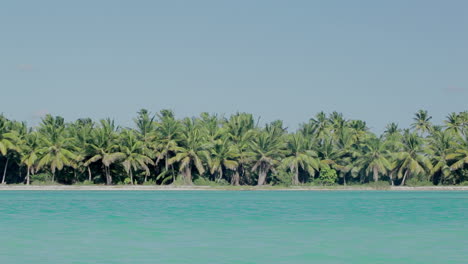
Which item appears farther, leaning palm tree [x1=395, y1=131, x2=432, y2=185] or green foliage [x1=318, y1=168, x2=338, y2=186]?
green foliage [x1=318, y1=168, x2=338, y2=186]

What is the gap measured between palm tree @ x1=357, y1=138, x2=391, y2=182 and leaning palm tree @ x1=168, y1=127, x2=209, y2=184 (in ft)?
58.7

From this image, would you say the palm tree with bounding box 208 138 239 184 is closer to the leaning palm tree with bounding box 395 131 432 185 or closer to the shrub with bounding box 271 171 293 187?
the shrub with bounding box 271 171 293 187

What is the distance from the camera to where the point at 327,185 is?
257 ft

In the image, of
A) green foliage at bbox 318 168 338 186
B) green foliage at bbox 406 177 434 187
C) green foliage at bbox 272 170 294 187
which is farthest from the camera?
green foliage at bbox 406 177 434 187

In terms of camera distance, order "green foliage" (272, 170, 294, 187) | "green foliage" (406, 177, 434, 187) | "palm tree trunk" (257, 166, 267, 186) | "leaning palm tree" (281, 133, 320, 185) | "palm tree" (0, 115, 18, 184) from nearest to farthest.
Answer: "palm tree" (0, 115, 18, 184) < "leaning palm tree" (281, 133, 320, 185) < "green foliage" (272, 170, 294, 187) < "palm tree trunk" (257, 166, 267, 186) < "green foliage" (406, 177, 434, 187)

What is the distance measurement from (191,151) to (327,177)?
1674 centimetres

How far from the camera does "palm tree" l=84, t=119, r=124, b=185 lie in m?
68.6

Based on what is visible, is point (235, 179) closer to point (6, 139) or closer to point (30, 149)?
point (30, 149)

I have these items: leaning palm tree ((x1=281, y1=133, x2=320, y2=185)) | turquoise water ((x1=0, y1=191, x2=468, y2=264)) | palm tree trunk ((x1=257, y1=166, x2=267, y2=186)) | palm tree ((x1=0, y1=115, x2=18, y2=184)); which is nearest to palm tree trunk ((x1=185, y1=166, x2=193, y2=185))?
palm tree trunk ((x1=257, y1=166, x2=267, y2=186))

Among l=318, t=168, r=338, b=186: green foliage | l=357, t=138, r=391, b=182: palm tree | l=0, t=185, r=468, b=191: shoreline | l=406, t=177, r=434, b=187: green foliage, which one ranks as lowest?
l=0, t=185, r=468, b=191: shoreline

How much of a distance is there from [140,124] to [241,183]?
1461 centimetres

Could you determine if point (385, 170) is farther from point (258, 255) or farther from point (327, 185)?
point (258, 255)

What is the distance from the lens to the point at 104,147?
69875 millimetres

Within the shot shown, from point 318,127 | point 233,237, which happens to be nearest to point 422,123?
point 318,127
